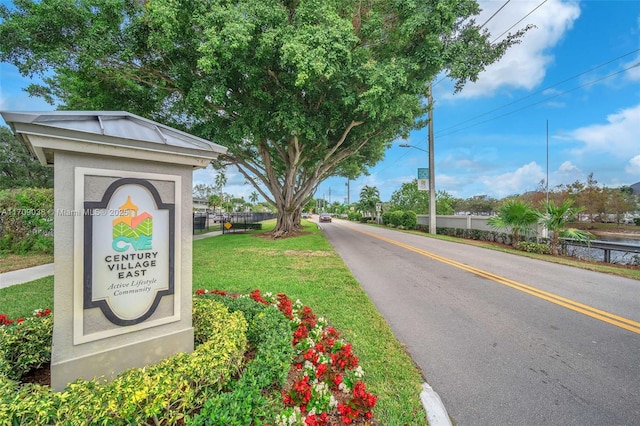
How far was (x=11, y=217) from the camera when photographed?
904cm

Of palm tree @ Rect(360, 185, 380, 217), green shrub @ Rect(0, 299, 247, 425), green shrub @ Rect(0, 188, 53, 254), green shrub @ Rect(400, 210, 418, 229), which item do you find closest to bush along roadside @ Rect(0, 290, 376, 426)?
green shrub @ Rect(0, 299, 247, 425)

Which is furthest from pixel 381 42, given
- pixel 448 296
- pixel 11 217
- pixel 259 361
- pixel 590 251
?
pixel 11 217

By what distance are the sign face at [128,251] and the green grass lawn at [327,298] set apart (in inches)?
86.4

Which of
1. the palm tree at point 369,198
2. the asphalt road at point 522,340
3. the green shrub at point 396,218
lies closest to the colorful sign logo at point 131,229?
the asphalt road at point 522,340

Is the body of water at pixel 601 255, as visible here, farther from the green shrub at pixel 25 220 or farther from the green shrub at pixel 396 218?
the green shrub at pixel 25 220

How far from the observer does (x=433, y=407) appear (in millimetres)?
2275

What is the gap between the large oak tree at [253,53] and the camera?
26.8 feet

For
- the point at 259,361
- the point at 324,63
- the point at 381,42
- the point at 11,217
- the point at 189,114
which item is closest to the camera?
the point at 259,361

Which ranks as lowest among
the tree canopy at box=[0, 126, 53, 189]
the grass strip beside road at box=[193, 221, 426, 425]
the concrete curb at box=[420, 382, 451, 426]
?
the concrete curb at box=[420, 382, 451, 426]

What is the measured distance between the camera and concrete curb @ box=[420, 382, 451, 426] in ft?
6.95

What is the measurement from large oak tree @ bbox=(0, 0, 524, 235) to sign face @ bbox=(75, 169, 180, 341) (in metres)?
6.59

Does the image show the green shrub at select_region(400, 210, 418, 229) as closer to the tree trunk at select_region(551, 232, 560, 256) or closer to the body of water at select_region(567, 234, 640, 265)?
the tree trunk at select_region(551, 232, 560, 256)

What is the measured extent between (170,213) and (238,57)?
8486 mm

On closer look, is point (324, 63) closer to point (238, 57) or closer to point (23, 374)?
point (238, 57)
